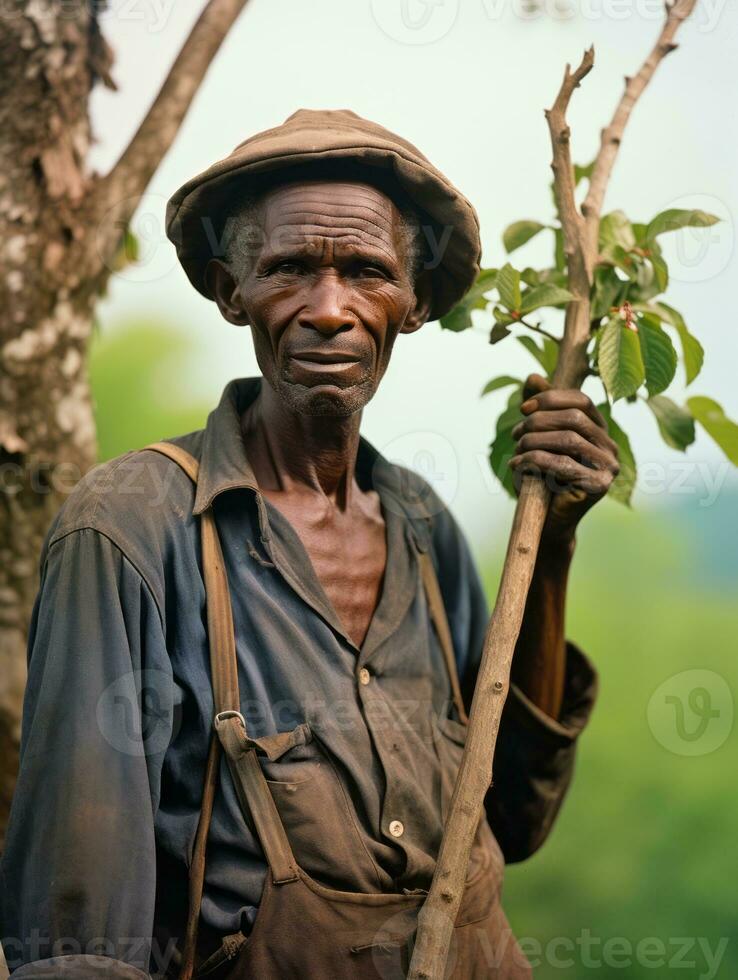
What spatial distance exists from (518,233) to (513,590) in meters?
0.73

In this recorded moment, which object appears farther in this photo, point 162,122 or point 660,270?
point 162,122

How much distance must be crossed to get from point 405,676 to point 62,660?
53 centimetres

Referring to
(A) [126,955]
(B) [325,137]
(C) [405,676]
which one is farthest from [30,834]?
(B) [325,137]

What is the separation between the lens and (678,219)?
5.96 ft

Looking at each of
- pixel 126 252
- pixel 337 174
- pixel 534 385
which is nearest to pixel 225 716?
pixel 534 385

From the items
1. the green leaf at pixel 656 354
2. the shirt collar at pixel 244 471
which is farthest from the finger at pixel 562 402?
the shirt collar at pixel 244 471

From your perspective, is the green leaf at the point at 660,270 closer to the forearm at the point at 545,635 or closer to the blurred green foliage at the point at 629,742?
the forearm at the point at 545,635

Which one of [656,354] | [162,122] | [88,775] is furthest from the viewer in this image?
[162,122]

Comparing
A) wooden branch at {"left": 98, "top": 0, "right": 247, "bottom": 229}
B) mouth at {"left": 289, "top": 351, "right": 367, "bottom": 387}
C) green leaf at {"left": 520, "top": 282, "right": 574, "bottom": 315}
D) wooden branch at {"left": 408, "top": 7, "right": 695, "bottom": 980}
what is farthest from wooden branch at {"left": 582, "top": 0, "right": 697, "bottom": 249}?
wooden branch at {"left": 98, "top": 0, "right": 247, "bottom": 229}

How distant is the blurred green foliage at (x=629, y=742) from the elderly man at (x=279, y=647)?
1.16 m

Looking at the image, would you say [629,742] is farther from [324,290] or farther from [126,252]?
[324,290]

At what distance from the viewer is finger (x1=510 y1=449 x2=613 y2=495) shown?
5.72 feet

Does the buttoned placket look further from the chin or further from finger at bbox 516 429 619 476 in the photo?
finger at bbox 516 429 619 476

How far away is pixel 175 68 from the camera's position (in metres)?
2.62
